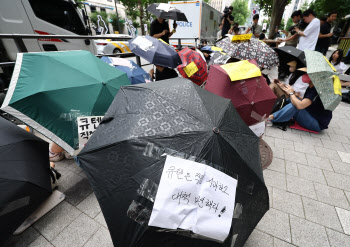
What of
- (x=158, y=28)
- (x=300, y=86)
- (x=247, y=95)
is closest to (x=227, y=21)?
(x=158, y=28)

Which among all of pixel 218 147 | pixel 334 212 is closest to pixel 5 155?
pixel 218 147

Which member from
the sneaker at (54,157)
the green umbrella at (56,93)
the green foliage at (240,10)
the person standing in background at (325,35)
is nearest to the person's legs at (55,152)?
the sneaker at (54,157)

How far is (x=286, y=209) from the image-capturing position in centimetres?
213

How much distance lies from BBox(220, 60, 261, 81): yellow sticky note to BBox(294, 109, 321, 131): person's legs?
2.36 meters

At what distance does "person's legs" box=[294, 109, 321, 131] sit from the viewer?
146 inches

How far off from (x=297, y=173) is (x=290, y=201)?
26.0 inches

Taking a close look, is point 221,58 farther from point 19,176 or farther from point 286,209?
point 19,176

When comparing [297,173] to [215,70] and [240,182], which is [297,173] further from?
[240,182]

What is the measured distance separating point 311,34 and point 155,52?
518 centimetres

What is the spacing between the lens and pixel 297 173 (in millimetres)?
2695

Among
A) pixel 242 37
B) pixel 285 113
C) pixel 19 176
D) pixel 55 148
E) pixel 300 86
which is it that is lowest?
pixel 285 113

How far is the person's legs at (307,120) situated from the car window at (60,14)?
6881mm

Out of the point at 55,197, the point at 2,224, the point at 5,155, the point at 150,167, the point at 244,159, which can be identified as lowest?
the point at 55,197

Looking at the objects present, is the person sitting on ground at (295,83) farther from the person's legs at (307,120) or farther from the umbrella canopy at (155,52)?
the umbrella canopy at (155,52)
